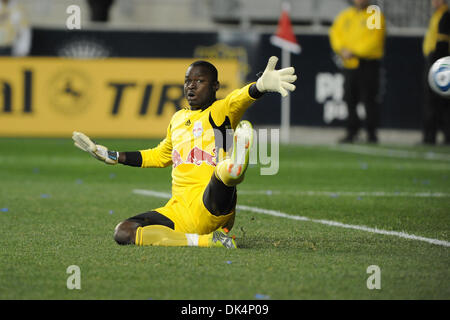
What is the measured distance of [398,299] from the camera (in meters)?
4.07

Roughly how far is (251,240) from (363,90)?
10.7 m

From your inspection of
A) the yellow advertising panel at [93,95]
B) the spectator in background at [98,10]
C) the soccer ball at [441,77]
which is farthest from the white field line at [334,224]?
the spectator in background at [98,10]

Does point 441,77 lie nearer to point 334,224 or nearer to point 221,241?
point 334,224

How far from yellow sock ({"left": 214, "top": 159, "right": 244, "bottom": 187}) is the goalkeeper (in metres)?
0.16

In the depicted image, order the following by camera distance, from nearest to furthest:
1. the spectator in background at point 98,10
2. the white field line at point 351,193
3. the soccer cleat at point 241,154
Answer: the soccer cleat at point 241,154 < the white field line at point 351,193 < the spectator in background at point 98,10

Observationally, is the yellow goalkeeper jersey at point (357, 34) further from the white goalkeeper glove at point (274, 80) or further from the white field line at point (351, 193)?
the white goalkeeper glove at point (274, 80)

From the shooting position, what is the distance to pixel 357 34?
15.8m

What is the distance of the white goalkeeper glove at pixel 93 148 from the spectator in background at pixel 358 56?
10463mm

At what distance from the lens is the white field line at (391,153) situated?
1367 cm

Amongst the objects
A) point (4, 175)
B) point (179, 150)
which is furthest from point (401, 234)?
point (4, 175)

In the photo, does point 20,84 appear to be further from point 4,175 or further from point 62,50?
point 4,175

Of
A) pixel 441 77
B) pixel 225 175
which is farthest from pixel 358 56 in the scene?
pixel 225 175

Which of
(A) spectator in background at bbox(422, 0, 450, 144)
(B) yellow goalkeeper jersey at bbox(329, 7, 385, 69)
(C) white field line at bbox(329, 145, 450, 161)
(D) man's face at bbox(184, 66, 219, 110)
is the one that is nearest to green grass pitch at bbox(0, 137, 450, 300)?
(D) man's face at bbox(184, 66, 219, 110)
